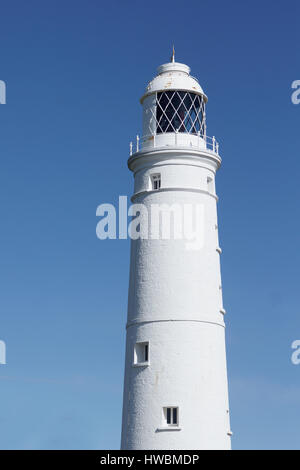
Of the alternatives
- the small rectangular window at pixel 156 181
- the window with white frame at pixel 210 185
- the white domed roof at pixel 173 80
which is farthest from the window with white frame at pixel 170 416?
the white domed roof at pixel 173 80

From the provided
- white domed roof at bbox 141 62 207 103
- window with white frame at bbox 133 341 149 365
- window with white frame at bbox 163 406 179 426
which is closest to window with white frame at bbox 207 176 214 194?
white domed roof at bbox 141 62 207 103

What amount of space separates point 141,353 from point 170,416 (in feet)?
9.32

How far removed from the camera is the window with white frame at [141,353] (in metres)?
36.4

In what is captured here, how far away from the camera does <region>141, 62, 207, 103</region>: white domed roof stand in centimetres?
3916

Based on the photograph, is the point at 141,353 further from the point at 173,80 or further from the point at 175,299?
the point at 173,80

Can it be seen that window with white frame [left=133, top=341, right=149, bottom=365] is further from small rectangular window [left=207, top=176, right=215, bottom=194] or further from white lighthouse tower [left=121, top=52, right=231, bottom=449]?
small rectangular window [left=207, top=176, right=215, bottom=194]

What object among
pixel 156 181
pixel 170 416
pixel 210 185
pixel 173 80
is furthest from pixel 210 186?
pixel 170 416

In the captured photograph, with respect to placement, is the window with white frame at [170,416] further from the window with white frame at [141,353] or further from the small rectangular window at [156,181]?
the small rectangular window at [156,181]

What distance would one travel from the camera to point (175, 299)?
1426 inches

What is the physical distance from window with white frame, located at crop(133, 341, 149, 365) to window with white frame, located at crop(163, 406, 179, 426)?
85.2 inches

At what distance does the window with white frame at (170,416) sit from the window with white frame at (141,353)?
216cm
